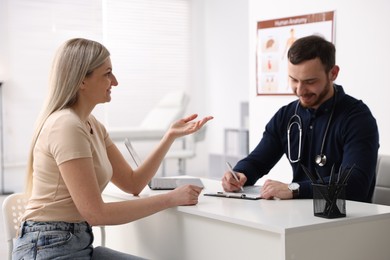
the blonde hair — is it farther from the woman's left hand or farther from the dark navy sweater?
the dark navy sweater

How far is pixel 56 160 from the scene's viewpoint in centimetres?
197

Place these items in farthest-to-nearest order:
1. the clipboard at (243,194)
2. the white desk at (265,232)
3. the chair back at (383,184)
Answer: the chair back at (383,184)
the clipboard at (243,194)
the white desk at (265,232)

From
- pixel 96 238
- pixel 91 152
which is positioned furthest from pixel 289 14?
pixel 91 152

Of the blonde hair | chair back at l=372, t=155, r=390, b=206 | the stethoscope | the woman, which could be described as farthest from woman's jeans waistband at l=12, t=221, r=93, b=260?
chair back at l=372, t=155, r=390, b=206

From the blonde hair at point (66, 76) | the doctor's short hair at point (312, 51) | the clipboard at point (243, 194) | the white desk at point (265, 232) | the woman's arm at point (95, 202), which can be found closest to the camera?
the white desk at point (265, 232)

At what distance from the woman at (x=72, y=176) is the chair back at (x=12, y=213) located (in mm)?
235

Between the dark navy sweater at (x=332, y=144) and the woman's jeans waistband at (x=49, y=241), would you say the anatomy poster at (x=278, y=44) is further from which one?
the woman's jeans waistband at (x=49, y=241)

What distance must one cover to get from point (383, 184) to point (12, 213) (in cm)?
167

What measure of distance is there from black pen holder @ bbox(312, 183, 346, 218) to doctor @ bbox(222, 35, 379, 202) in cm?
31

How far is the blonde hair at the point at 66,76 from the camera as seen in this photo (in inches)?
81.7

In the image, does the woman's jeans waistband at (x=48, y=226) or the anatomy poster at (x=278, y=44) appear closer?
the woman's jeans waistband at (x=48, y=226)

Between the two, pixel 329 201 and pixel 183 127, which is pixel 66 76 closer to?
pixel 183 127

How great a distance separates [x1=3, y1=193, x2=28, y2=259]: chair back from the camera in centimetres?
234

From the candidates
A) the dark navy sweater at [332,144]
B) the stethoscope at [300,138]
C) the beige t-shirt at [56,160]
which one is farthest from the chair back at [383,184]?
the beige t-shirt at [56,160]
